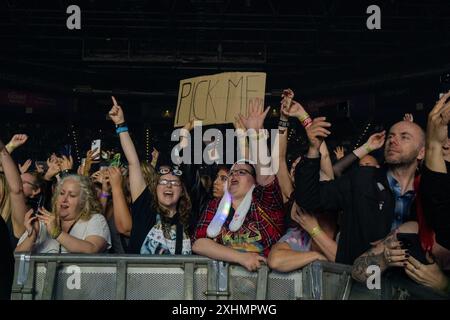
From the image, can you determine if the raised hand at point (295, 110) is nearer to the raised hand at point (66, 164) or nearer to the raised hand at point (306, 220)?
the raised hand at point (306, 220)

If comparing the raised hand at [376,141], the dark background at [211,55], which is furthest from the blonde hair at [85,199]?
the dark background at [211,55]

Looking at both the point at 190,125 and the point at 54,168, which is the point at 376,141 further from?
the point at 54,168

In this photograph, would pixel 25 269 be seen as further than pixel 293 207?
No

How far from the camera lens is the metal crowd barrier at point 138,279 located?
12.5 feet

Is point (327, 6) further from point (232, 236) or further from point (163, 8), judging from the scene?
point (232, 236)

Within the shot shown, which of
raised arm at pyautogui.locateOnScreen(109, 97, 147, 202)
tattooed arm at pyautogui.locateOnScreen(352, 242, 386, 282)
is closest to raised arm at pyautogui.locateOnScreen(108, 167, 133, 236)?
raised arm at pyautogui.locateOnScreen(109, 97, 147, 202)

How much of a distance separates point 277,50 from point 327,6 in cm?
211

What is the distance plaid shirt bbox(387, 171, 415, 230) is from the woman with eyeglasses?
1.28 m

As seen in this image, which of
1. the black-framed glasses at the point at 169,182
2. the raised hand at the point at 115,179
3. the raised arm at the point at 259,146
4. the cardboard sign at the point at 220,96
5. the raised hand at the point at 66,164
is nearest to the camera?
the raised arm at the point at 259,146

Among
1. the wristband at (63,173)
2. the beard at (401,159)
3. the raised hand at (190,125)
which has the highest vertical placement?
the raised hand at (190,125)

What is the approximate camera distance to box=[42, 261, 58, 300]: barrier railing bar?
3812 mm

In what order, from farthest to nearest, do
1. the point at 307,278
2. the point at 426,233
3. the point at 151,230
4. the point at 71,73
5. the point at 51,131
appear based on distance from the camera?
1. the point at 51,131
2. the point at 71,73
3. the point at 151,230
4. the point at 307,278
5. the point at 426,233
